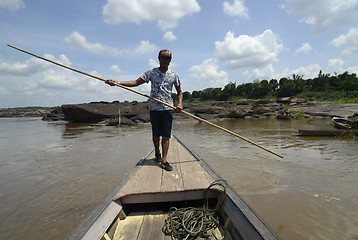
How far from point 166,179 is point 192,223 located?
0.76 metres

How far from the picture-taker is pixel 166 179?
2.64 m

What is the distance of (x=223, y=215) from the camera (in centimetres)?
216

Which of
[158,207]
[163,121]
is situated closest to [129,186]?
[158,207]

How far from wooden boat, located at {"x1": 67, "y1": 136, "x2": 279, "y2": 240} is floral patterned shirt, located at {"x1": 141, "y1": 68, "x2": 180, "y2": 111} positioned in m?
1.14

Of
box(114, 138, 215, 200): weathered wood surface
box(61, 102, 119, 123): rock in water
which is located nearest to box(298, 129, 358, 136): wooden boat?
box(114, 138, 215, 200): weathered wood surface

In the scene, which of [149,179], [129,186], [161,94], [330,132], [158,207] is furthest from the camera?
[330,132]

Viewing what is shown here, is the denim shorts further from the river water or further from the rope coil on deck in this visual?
the river water

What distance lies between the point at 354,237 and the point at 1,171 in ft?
25.0

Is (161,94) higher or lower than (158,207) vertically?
higher

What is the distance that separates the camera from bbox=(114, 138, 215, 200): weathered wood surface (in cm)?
228

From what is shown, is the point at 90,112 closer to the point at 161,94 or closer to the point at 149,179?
the point at 161,94

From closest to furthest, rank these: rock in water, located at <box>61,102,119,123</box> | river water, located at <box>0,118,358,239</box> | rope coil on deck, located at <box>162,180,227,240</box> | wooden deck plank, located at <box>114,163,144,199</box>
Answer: rope coil on deck, located at <box>162,180,227,240</box>, wooden deck plank, located at <box>114,163,144,199</box>, river water, located at <box>0,118,358,239</box>, rock in water, located at <box>61,102,119,123</box>

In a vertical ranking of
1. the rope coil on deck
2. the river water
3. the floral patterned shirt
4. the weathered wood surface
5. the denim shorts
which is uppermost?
the floral patterned shirt

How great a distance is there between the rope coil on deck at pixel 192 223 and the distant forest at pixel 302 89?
1909 inches
